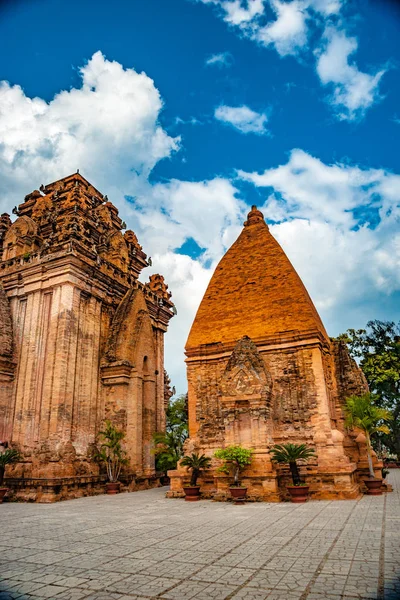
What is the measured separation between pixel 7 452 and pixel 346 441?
12957 millimetres

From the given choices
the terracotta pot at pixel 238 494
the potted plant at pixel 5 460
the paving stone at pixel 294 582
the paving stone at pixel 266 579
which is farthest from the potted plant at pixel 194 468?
the paving stone at pixel 294 582

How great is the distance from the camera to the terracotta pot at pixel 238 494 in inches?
506

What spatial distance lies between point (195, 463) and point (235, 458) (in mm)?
1785

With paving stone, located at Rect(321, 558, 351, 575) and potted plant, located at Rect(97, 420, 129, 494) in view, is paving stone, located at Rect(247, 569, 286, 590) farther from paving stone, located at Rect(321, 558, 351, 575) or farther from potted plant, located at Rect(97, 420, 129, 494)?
potted plant, located at Rect(97, 420, 129, 494)

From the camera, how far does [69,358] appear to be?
18.4 m

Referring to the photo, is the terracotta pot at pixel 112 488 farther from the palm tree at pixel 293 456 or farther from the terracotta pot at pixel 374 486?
the terracotta pot at pixel 374 486

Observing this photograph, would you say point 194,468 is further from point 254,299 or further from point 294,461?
point 254,299

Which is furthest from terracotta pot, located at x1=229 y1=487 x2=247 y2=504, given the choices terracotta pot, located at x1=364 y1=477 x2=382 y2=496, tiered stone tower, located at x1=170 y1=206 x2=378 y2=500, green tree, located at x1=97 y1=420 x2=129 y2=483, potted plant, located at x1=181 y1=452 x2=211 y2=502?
Result: green tree, located at x1=97 y1=420 x2=129 y2=483

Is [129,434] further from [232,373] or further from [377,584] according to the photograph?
[377,584]

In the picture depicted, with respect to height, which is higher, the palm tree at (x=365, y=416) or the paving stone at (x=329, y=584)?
the palm tree at (x=365, y=416)

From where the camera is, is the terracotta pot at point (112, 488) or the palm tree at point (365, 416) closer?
the palm tree at point (365, 416)

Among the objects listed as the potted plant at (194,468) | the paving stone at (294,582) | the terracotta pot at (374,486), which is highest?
the potted plant at (194,468)

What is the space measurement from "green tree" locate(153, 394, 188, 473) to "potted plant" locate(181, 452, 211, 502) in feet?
16.3

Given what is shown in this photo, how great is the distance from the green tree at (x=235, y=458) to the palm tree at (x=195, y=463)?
3.01 ft
